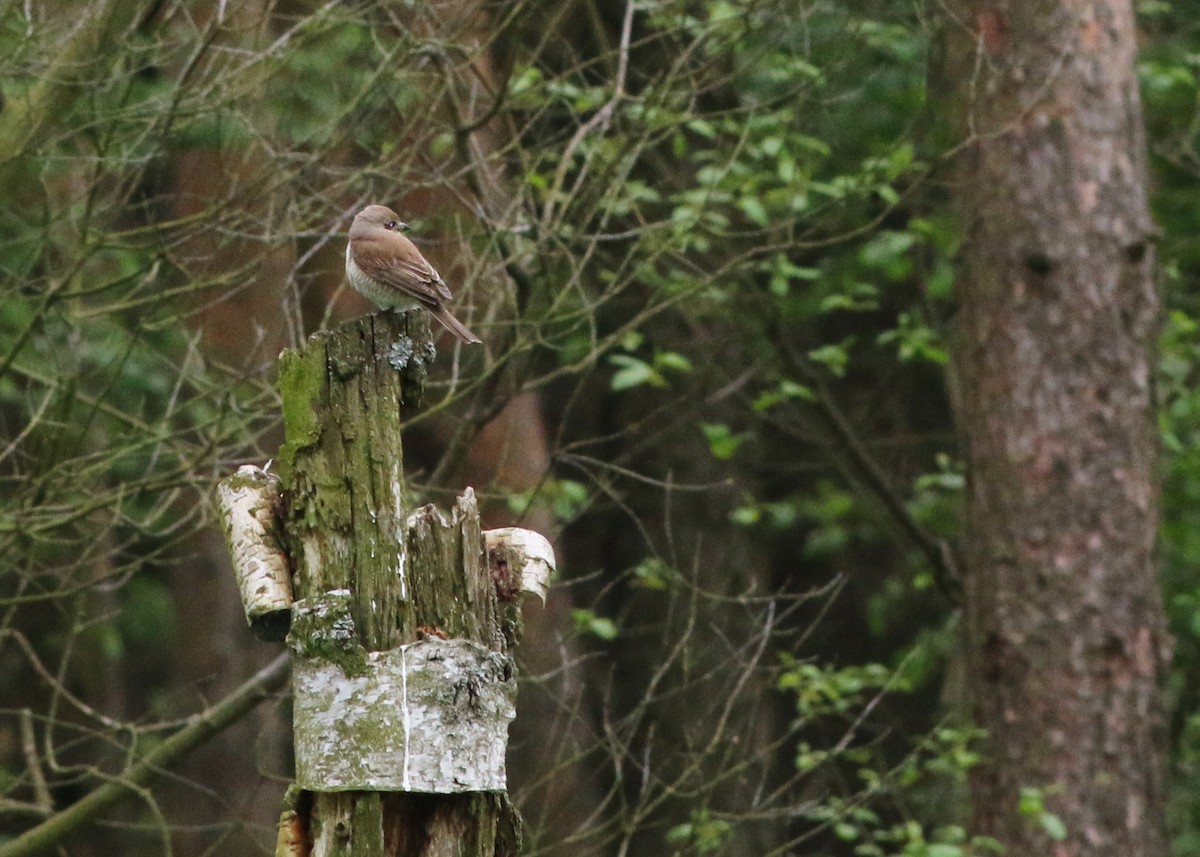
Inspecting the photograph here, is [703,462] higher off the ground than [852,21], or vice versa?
[852,21]

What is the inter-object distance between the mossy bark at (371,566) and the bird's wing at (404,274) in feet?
4.70

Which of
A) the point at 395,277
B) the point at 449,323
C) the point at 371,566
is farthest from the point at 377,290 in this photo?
the point at 371,566

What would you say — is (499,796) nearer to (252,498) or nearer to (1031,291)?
(252,498)

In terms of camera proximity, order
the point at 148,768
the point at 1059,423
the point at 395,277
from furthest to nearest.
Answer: the point at 1059,423 → the point at 148,768 → the point at 395,277

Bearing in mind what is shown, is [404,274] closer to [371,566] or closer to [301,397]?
[301,397]

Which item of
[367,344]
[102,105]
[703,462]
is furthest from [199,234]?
[703,462]

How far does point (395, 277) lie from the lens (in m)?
4.84

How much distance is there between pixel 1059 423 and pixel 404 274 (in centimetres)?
370

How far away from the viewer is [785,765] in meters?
13.5

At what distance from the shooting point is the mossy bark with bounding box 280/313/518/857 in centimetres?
316

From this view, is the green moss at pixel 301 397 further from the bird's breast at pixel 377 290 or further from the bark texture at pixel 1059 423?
the bark texture at pixel 1059 423

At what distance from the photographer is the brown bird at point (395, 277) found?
4.85 metres

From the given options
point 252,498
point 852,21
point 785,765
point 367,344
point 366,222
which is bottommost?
point 785,765

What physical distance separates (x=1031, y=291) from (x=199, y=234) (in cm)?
356
